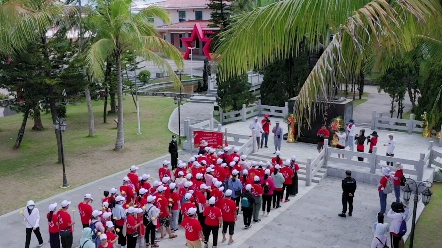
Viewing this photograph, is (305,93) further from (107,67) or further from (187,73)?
(187,73)

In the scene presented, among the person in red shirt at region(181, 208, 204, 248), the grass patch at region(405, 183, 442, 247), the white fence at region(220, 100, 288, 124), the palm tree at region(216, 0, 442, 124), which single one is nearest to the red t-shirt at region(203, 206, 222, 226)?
the person in red shirt at region(181, 208, 204, 248)

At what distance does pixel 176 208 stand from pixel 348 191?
5388 mm

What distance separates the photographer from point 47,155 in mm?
22094

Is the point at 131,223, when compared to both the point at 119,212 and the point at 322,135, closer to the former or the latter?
the point at 119,212

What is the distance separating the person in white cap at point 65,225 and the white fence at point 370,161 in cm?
930

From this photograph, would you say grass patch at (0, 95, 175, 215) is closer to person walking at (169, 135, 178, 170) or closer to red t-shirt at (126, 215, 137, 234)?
person walking at (169, 135, 178, 170)

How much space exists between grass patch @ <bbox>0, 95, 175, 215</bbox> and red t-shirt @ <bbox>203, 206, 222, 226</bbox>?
8.18m

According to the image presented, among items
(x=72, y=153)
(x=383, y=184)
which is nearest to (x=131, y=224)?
(x=383, y=184)

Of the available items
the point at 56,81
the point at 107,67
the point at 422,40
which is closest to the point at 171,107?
the point at 107,67

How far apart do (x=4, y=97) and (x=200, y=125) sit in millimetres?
11551

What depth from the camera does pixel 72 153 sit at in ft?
73.7

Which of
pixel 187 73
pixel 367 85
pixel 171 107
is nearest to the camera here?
pixel 171 107

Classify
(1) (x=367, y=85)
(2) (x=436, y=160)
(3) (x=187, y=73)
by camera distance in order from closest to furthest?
(2) (x=436, y=160)
(1) (x=367, y=85)
(3) (x=187, y=73)

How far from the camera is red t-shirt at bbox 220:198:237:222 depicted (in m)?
11.6
